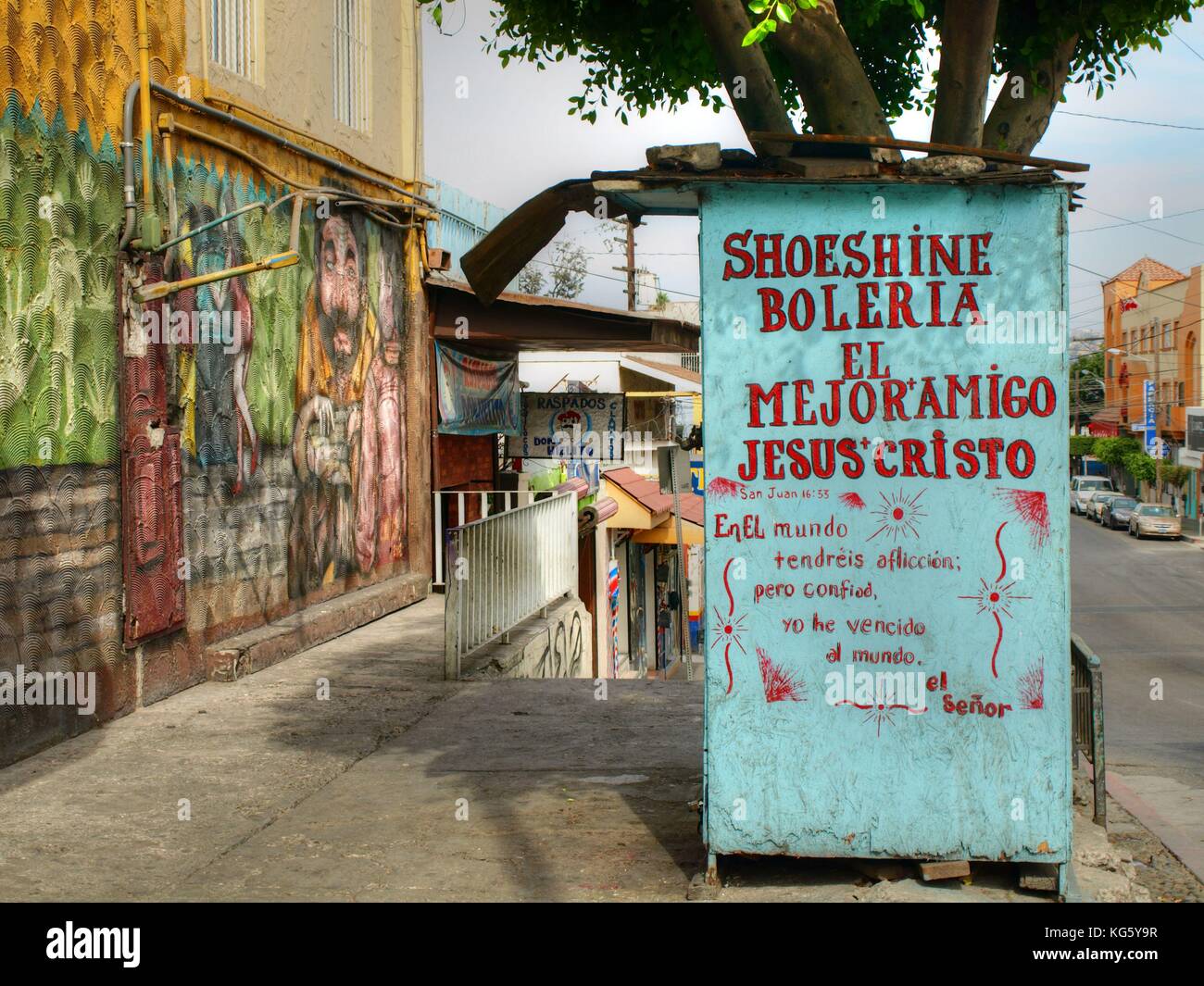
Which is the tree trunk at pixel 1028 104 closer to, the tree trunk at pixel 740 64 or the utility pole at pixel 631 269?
the tree trunk at pixel 740 64

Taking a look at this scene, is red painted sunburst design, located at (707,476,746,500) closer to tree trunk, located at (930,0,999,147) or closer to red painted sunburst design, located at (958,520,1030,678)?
red painted sunburst design, located at (958,520,1030,678)

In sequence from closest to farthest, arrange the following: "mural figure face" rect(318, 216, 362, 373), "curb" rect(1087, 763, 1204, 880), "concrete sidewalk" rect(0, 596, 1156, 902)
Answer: "concrete sidewalk" rect(0, 596, 1156, 902)
"curb" rect(1087, 763, 1204, 880)
"mural figure face" rect(318, 216, 362, 373)

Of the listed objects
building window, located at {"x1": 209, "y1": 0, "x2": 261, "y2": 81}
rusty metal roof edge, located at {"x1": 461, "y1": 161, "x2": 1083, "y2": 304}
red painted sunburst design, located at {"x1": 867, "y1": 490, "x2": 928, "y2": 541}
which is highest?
building window, located at {"x1": 209, "y1": 0, "x2": 261, "y2": 81}

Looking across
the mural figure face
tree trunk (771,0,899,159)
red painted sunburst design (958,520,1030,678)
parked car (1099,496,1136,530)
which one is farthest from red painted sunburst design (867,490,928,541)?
parked car (1099,496,1136,530)

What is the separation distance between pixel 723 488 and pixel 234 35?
287 inches

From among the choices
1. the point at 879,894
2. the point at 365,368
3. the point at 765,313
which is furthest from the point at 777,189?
the point at 365,368

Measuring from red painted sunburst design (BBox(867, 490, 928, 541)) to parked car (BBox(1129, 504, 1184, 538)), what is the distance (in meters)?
45.7

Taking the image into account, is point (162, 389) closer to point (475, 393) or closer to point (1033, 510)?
point (1033, 510)

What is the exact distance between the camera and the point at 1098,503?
56.2 metres

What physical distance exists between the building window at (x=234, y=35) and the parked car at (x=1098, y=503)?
49.5 meters

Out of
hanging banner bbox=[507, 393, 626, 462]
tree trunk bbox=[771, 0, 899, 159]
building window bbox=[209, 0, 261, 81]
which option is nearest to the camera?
tree trunk bbox=[771, 0, 899, 159]

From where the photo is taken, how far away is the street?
809cm
